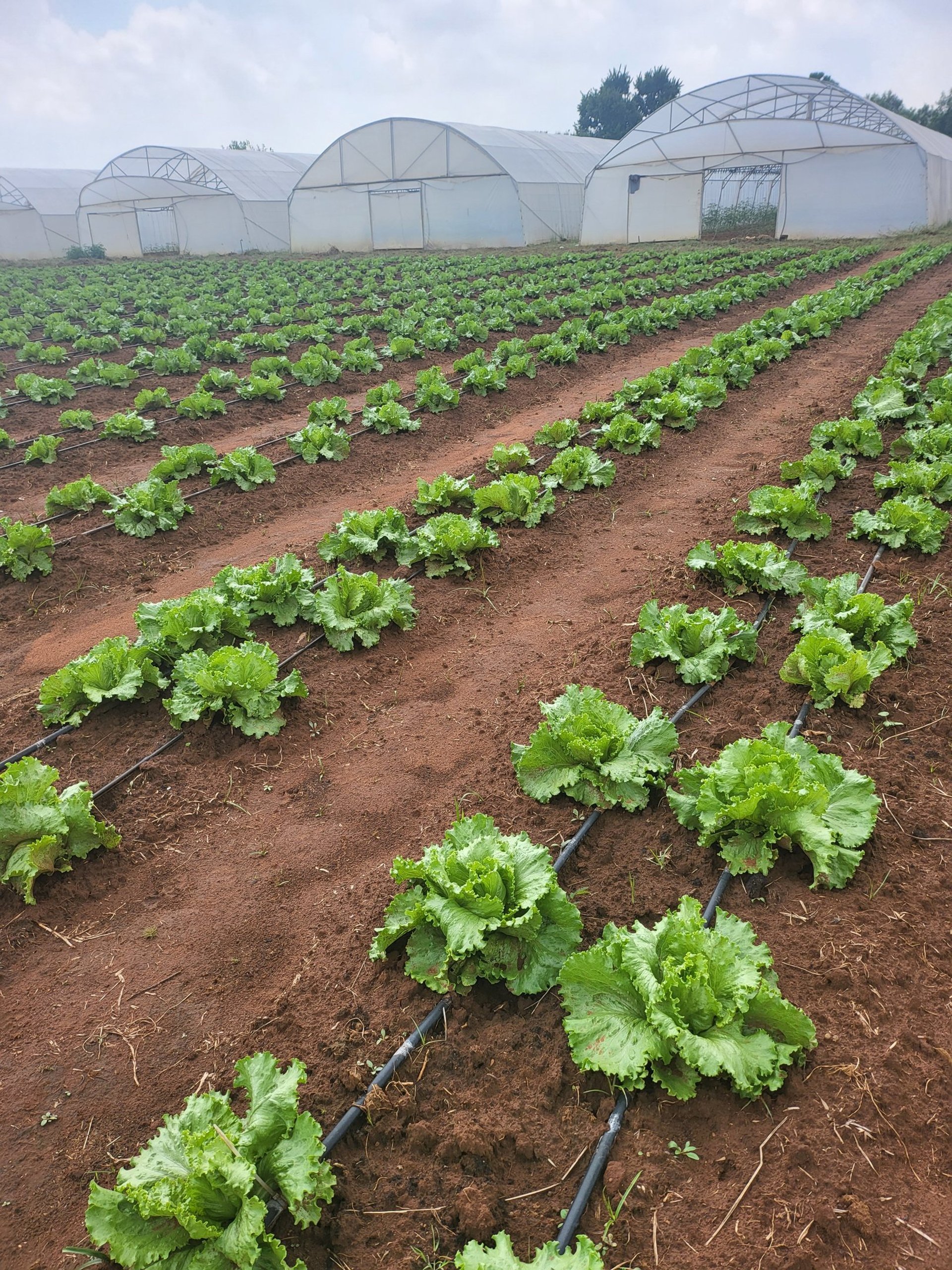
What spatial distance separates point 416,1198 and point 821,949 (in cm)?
221

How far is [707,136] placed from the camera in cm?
3619

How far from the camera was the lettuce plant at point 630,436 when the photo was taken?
441 inches

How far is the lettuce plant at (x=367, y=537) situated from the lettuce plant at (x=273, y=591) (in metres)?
0.80

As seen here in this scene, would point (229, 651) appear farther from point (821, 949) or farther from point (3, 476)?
point (3, 476)

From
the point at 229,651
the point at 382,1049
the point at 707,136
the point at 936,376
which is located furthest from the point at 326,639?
the point at 707,136

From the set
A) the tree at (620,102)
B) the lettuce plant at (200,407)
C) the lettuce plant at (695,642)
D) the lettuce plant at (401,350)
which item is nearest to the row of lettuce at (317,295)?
the lettuce plant at (401,350)

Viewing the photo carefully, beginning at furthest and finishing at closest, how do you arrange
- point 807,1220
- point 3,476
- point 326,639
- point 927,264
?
point 927,264 < point 3,476 < point 326,639 < point 807,1220

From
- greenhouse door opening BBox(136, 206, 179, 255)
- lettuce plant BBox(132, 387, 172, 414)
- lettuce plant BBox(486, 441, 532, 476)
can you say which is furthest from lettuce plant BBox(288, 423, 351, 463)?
greenhouse door opening BBox(136, 206, 179, 255)

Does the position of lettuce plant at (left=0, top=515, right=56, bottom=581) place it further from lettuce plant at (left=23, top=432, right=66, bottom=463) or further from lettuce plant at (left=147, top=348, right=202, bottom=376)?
lettuce plant at (left=147, top=348, right=202, bottom=376)

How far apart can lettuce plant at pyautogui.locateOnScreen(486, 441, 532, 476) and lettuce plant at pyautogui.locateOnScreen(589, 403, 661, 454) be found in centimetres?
145

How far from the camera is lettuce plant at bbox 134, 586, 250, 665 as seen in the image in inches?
263

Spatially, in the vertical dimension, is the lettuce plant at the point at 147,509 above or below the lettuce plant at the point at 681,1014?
above

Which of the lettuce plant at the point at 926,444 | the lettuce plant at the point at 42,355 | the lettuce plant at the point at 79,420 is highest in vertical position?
the lettuce plant at the point at 42,355

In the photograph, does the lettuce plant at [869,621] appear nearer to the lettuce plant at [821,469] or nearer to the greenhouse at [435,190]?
the lettuce plant at [821,469]
